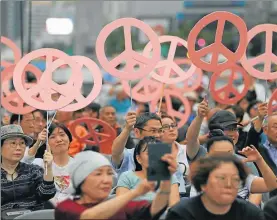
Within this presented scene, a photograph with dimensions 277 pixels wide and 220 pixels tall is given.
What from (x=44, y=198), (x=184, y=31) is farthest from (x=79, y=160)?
(x=184, y=31)

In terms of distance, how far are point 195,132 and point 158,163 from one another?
7.20 feet

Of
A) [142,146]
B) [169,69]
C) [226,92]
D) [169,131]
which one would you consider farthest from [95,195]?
[226,92]

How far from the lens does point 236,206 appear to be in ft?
17.5

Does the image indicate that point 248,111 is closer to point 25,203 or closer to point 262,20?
point 25,203

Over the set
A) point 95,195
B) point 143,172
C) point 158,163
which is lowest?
point 143,172

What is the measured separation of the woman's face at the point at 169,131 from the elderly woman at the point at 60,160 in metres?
0.81

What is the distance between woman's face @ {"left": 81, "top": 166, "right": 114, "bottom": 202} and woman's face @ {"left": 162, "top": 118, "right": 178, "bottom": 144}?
2204 mm

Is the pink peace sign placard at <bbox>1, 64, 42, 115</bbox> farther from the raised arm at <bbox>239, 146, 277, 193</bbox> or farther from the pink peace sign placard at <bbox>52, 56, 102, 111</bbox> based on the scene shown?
the raised arm at <bbox>239, 146, 277, 193</bbox>

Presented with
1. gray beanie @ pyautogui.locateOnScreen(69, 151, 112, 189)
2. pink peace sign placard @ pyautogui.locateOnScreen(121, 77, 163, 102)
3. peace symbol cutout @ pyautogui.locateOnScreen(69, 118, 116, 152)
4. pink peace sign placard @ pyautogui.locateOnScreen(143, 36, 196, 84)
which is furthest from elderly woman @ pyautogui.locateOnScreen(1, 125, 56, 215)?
pink peace sign placard @ pyautogui.locateOnScreen(121, 77, 163, 102)

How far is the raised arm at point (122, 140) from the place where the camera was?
7.02 meters

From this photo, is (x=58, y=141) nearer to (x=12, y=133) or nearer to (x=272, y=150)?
(x=12, y=133)

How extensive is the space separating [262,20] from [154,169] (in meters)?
33.1

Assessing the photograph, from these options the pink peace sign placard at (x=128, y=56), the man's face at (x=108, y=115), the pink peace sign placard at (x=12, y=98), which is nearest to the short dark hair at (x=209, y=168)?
the pink peace sign placard at (x=128, y=56)

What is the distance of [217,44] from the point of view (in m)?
7.91
